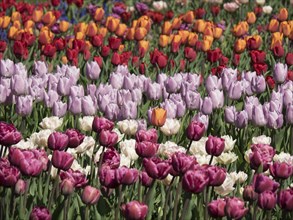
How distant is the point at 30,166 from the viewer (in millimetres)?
3695

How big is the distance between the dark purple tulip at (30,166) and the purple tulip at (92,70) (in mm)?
3113

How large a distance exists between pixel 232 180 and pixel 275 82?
2830 millimetres

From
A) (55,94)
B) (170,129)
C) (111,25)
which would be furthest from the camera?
(111,25)

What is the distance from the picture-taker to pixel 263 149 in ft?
14.1

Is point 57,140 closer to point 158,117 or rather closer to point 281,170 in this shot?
point 281,170

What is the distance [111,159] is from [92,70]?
264cm

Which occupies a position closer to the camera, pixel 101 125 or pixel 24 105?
pixel 101 125

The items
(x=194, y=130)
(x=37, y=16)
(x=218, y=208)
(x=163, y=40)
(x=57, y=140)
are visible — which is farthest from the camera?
(x=37, y=16)

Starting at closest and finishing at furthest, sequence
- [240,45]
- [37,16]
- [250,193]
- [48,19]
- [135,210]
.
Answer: [135,210] < [250,193] < [240,45] < [48,19] < [37,16]

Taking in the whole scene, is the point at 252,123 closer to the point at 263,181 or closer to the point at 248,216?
the point at 248,216

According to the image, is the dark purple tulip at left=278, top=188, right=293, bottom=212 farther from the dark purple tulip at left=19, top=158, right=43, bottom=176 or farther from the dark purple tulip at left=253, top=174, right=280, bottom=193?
the dark purple tulip at left=19, top=158, right=43, bottom=176

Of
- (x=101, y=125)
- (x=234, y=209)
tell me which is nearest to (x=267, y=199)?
(x=234, y=209)

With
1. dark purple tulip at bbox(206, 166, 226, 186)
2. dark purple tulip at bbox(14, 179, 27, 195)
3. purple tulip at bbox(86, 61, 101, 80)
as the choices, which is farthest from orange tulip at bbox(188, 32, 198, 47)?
dark purple tulip at bbox(14, 179, 27, 195)

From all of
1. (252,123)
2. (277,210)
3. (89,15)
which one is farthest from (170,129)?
(89,15)
